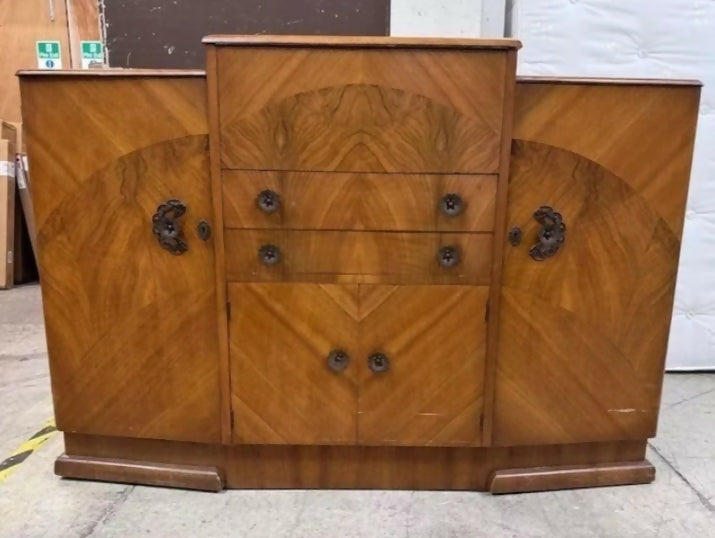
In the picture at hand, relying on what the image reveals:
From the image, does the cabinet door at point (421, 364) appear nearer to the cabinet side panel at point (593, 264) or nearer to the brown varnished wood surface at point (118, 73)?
the cabinet side panel at point (593, 264)

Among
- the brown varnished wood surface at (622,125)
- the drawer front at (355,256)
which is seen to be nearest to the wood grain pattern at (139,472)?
the drawer front at (355,256)

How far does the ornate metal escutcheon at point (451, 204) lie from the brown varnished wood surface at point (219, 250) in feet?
1.63

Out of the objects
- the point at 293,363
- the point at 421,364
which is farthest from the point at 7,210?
the point at 421,364

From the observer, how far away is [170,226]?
1.34 meters

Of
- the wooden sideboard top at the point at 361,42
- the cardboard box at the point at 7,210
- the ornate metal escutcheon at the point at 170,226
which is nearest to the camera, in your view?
the wooden sideboard top at the point at 361,42

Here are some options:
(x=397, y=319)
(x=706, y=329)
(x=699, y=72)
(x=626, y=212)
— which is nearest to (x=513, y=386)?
(x=397, y=319)

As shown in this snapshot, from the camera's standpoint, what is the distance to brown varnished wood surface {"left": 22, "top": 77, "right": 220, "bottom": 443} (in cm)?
129

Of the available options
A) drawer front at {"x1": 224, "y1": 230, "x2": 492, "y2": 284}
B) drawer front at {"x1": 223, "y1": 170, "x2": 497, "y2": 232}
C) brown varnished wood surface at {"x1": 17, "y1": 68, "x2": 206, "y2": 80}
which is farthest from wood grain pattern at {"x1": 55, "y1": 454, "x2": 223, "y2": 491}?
brown varnished wood surface at {"x1": 17, "y1": 68, "x2": 206, "y2": 80}

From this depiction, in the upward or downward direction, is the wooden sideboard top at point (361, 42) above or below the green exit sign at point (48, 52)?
below

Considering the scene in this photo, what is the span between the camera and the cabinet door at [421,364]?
1.36m

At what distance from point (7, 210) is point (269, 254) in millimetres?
2770

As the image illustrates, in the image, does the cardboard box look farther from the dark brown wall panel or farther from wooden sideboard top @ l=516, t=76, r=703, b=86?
wooden sideboard top @ l=516, t=76, r=703, b=86

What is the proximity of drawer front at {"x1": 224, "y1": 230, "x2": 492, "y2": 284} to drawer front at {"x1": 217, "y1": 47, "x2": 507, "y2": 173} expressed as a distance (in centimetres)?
15

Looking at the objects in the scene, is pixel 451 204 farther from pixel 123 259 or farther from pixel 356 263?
pixel 123 259
